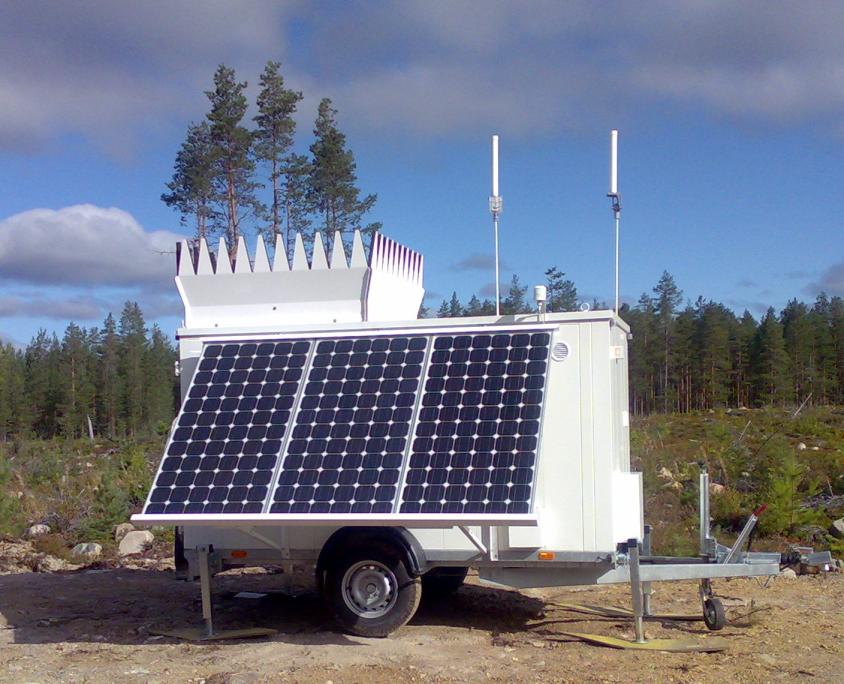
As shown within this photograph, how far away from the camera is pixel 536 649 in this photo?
7996 millimetres

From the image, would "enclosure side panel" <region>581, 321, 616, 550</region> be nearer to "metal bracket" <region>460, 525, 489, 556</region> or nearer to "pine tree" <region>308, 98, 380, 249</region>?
"metal bracket" <region>460, 525, 489, 556</region>

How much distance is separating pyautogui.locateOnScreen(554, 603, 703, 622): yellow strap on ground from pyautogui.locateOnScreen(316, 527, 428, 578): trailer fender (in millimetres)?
2490

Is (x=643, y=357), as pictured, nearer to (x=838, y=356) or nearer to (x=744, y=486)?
(x=838, y=356)

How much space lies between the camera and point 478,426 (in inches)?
307

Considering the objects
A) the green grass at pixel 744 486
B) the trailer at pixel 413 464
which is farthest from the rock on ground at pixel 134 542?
the green grass at pixel 744 486

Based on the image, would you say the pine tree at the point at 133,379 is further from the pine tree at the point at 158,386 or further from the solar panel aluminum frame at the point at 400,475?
the solar panel aluminum frame at the point at 400,475

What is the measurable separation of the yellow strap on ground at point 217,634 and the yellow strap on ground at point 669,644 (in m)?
3.11

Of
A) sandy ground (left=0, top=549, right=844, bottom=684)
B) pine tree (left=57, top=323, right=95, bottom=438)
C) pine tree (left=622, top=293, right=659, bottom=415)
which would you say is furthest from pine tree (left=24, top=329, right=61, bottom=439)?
sandy ground (left=0, top=549, right=844, bottom=684)

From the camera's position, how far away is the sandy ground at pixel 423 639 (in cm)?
720

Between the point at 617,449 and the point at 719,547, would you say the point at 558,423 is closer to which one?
the point at 617,449

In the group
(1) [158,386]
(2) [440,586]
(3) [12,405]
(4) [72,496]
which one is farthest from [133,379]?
A: (2) [440,586]

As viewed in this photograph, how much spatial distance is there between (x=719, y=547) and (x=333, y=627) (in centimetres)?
386

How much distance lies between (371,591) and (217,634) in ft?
5.59

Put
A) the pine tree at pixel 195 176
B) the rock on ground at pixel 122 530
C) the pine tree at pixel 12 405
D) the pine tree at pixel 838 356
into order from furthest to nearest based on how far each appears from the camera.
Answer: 1. the pine tree at pixel 12 405
2. the pine tree at pixel 838 356
3. the pine tree at pixel 195 176
4. the rock on ground at pixel 122 530
